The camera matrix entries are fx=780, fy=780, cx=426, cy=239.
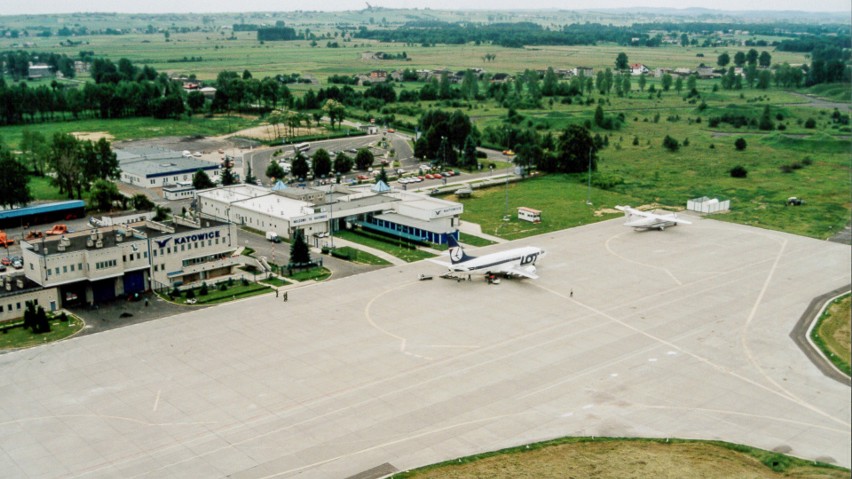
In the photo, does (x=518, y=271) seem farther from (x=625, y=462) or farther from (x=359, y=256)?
(x=625, y=462)

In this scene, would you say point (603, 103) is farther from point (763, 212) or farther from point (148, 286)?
point (148, 286)

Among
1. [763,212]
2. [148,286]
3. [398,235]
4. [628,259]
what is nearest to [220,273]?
[148,286]

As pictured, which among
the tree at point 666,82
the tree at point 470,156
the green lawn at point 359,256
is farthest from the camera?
the tree at point 666,82

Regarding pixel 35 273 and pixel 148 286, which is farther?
pixel 148 286

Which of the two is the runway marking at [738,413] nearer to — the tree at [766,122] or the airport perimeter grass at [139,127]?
the airport perimeter grass at [139,127]

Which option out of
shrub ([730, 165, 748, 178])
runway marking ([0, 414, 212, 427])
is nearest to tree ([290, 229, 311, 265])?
runway marking ([0, 414, 212, 427])

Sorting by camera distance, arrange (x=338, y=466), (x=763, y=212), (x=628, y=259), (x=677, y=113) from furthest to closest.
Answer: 1. (x=677, y=113)
2. (x=763, y=212)
3. (x=628, y=259)
4. (x=338, y=466)

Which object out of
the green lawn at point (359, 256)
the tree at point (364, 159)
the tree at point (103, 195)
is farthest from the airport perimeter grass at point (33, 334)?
the tree at point (364, 159)
